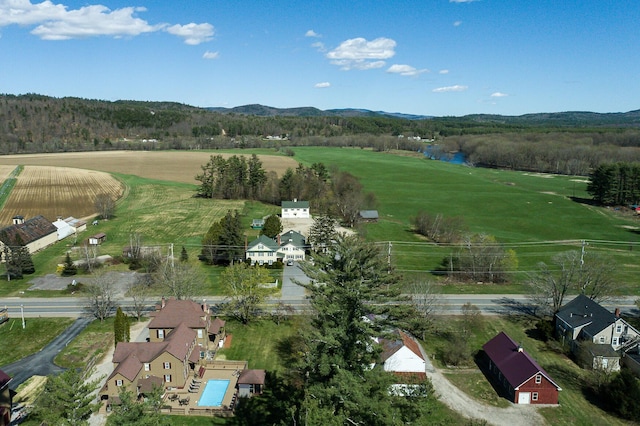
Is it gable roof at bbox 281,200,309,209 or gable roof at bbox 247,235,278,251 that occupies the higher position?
gable roof at bbox 281,200,309,209

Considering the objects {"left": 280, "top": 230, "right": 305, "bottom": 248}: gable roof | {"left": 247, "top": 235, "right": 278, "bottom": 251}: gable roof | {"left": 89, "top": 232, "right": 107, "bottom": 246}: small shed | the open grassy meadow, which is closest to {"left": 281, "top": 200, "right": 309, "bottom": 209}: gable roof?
the open grassy meadow

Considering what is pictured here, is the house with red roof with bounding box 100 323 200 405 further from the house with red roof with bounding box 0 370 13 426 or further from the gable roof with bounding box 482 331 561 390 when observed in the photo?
the gable roof with bounding box 482 331 561 390

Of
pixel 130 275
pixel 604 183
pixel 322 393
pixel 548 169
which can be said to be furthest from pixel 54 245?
pixel 548 169

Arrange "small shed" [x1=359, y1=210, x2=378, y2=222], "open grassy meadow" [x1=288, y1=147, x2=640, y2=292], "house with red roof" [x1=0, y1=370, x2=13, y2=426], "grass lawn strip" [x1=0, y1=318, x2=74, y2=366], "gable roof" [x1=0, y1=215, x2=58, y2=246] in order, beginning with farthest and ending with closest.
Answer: "small shed" [x1=359, y1=210, x2=378, y2=222], "open grassy meadow" [x1=288, y1=147, x2=640, y2=292], "gable roof" [x1=0, y1=215, x2=58, y2=246], "grass lawn strip" [x1=0, y1=318, x2=74, y2=366], "house with red roof" [x1=0, y1=370, x2=13, y2=426]

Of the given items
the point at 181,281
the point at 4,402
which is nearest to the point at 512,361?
the point at 181,281

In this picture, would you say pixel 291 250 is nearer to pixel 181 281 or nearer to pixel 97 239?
pixel 181 281

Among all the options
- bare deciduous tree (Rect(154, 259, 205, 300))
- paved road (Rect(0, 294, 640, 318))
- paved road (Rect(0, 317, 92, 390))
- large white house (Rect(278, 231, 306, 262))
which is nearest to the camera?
paved road (Rect(0, 317, 92, 390))
